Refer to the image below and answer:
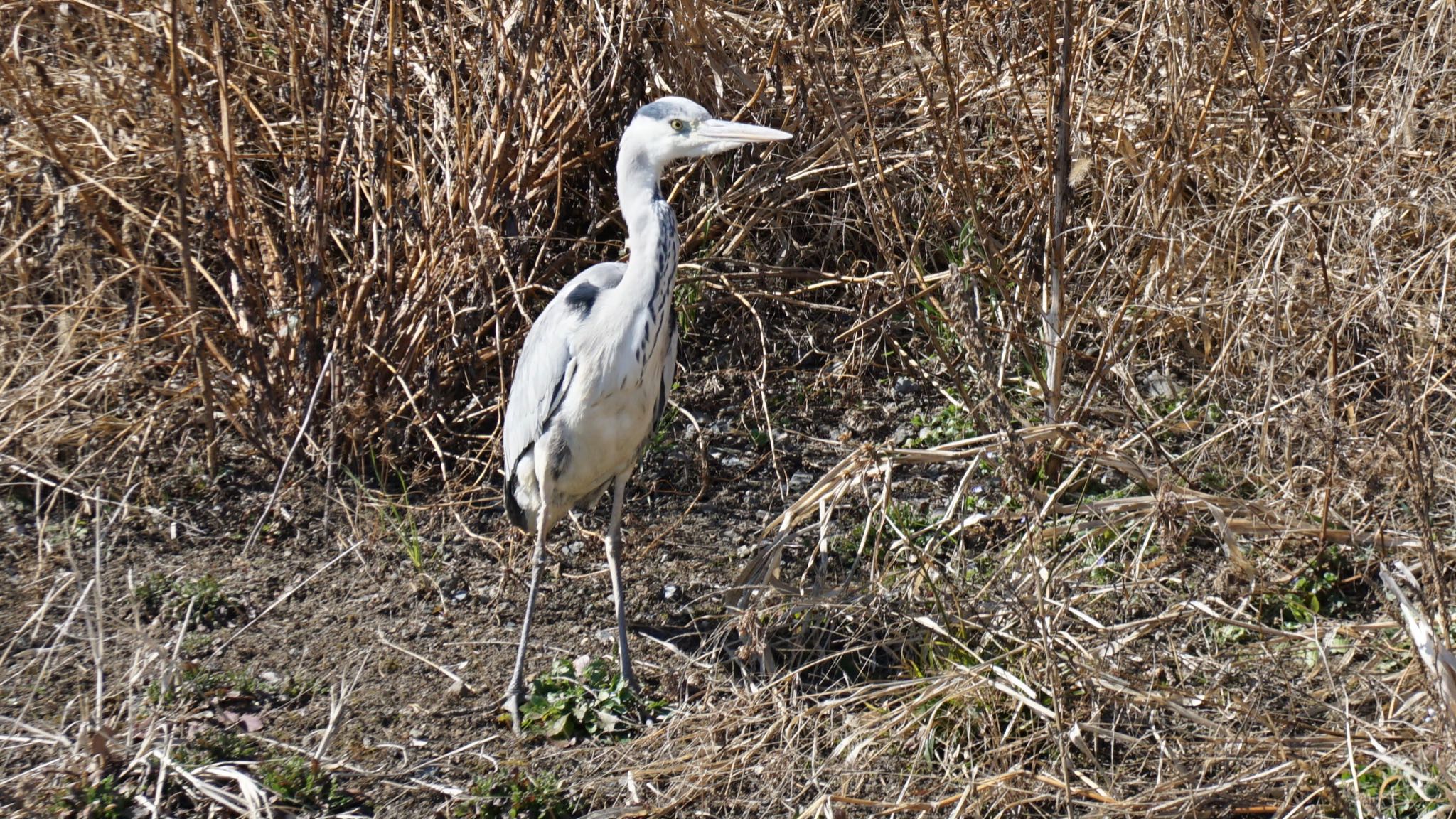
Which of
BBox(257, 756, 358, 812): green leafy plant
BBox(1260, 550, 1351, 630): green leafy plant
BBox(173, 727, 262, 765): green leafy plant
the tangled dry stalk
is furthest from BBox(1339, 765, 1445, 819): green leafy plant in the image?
BBox(173, 727, 262, 765): green leafy plant

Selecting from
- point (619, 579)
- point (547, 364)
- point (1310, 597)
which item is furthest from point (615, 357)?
point (1310, 597)

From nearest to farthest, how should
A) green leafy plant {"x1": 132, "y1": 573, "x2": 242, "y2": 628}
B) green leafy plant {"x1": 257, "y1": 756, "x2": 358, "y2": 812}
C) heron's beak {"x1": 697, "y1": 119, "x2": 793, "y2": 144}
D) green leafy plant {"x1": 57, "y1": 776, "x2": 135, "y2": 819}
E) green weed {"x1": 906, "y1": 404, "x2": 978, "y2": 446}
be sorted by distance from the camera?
green leafy plant {"x1": 57, "y1": 776, "x2": 135, "y2": 819}
green leafy plant {"x1": 257, "y1": 756, "x2": 358, "y2": 812}
heron's beak {"x1": 697, "y1": 119, "x2": 793, "y2": 144}
green leafy plant {"x1": 132, "y1": 573, "x2": 242, "y2": 628}
green weed {"x1": 906, "y1": 404, "x2": 978, "y2": 446}

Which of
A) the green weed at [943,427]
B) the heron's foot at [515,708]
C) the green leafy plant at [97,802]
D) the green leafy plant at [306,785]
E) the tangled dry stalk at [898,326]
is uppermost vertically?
the tangled dry stalk at [898,326]

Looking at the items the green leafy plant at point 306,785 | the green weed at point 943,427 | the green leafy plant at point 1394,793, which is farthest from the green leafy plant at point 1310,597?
the green leafy plant at point 306,785

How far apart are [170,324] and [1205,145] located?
341 cm

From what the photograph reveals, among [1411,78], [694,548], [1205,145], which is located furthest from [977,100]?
[694,548]

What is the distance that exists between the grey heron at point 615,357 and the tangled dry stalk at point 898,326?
0.42 meters

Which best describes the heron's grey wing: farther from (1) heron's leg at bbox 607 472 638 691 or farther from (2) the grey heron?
(1) heron's leg at bbox 607 472 638 691

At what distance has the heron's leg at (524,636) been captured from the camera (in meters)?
3.82

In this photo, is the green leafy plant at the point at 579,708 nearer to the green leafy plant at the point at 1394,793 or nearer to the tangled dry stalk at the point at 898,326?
the tangled dry stalk at the point at 898,326

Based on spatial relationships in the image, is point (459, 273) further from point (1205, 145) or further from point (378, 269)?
point (1205, 145)

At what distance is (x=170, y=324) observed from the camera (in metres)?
4.77

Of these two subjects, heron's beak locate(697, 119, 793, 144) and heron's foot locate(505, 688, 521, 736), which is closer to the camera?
heron's foot locate(505, 688, 521, 736)

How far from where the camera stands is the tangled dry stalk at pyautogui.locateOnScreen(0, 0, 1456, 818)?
329cm
